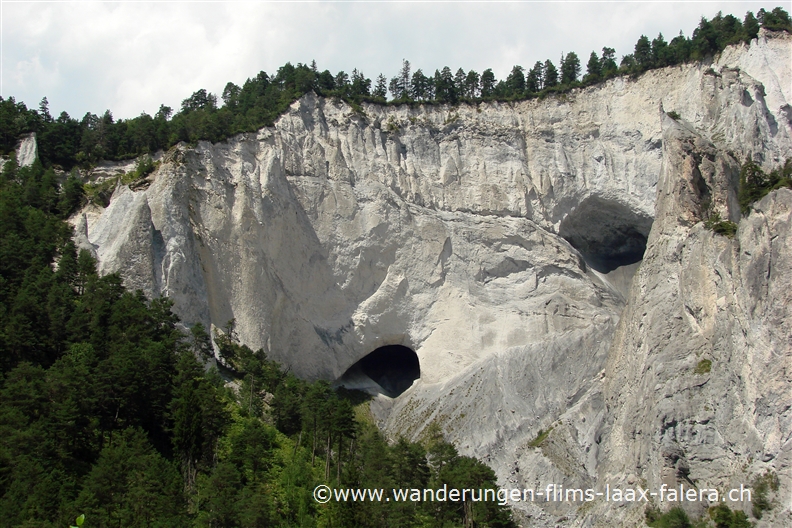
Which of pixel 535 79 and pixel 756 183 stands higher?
pixel 535 79

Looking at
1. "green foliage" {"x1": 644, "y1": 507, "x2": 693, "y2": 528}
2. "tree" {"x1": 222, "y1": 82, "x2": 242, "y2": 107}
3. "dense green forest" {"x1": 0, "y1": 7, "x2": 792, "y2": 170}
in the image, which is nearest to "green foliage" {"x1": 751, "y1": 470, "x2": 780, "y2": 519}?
"green foliage" {"x1": 644, "y1": 507, "x2": 693, "y2": 528}

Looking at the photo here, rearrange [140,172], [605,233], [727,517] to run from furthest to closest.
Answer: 1. [605,233]
2. [140,172]
3. [727,517]

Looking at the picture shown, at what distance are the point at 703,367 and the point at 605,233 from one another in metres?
22.5

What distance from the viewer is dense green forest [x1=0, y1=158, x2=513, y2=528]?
29766mm

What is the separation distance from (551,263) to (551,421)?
12.6 m

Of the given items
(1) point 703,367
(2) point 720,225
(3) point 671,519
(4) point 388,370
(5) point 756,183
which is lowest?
(3) point 671,519

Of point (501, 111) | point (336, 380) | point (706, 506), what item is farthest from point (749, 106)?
point (336, 380)

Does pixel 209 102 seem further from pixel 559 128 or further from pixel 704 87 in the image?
pixel 704 87

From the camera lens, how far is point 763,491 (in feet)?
112

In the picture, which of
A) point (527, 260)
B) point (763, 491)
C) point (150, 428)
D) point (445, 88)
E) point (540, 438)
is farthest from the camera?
point (445, 88)

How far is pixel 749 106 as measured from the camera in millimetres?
53562

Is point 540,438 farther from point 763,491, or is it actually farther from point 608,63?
point 608,63
